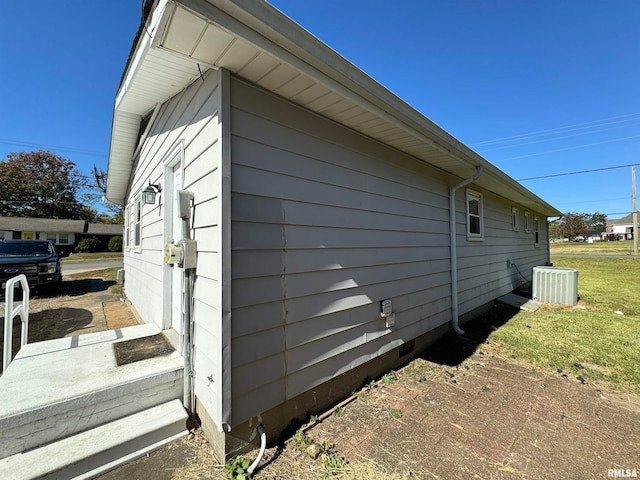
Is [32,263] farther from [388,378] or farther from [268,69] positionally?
[388,378]

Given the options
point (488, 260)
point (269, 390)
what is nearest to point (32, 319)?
point (269, 390)

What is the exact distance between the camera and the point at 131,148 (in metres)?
5.60

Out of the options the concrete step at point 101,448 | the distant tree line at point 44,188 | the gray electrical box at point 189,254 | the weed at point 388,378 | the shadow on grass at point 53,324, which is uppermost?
the distant tree line at point 44,188

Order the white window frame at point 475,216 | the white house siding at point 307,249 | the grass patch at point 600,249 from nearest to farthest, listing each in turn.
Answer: the white house siding at point 307,249 < the white window frame at point 475,216 < the grass patch at point 600,249

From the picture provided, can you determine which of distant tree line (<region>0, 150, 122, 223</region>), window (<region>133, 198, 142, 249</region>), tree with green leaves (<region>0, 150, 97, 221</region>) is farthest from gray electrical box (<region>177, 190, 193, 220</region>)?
tree with green leaves (<region>0, 150, 97, 221</region>)

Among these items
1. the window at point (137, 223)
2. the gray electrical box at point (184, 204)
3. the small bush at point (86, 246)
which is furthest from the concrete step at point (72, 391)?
the small bush at point (86, 246)

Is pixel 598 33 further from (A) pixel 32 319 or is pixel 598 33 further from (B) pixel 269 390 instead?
(A) pixel 32 319

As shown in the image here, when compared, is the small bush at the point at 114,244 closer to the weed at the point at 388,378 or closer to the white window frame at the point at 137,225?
the white window frame at the point at 137,225

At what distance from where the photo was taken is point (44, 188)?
1292 inches

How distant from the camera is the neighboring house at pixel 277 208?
1839 mm

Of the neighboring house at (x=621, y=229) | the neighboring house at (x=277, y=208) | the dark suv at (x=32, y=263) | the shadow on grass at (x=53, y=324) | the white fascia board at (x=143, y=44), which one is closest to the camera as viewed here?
the white fascia board at (x=143, y=44)

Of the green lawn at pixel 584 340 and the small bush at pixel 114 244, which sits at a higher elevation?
the small bush at pixel 114 244

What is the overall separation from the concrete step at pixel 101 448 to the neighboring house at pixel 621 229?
85.7m

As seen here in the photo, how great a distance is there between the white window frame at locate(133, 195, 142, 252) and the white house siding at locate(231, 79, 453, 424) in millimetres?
4071
